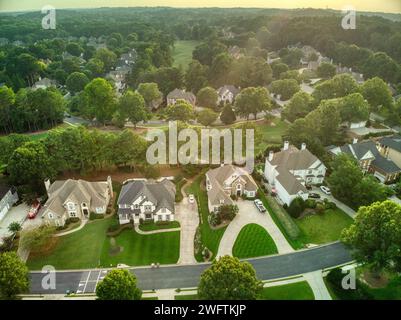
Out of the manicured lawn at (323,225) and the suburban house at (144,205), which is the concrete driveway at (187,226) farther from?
the manicured lawn at (323,225)

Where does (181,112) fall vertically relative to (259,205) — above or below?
above

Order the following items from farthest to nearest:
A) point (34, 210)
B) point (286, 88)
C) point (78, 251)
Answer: point (286, 88) < point (34, 210) < point (78, 251)

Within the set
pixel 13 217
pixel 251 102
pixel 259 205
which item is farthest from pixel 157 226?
pixel 251 102

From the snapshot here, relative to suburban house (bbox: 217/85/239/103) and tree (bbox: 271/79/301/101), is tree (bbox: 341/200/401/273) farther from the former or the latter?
suburban house (bbox: 217/85/239/103)

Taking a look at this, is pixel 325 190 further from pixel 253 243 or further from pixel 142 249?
pixel 142 249

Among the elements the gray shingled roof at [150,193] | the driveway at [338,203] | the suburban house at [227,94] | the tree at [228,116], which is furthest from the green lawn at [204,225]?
the suburban house at [227,94]

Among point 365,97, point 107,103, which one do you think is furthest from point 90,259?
point 365,97
